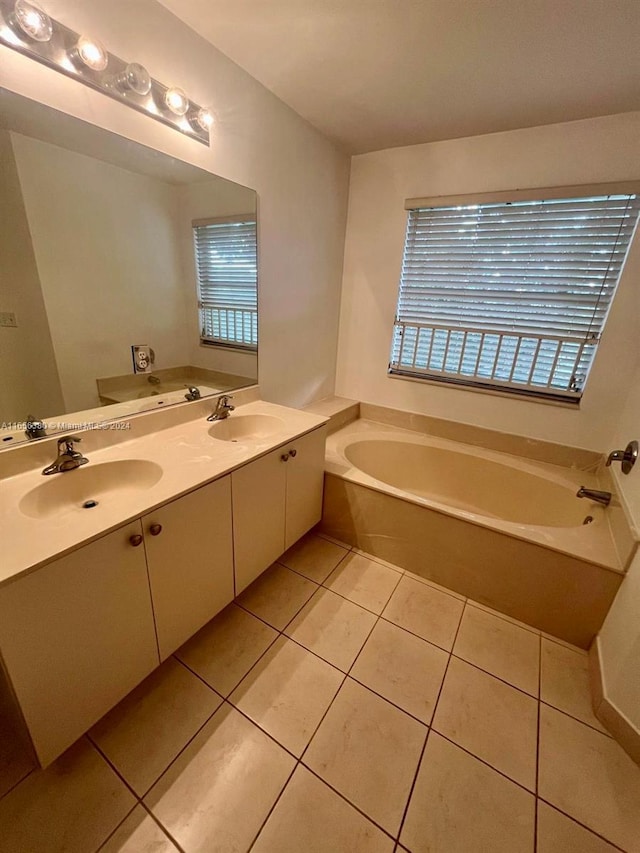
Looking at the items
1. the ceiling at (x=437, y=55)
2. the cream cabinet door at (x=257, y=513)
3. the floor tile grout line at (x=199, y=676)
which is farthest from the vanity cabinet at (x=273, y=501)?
the ceiling at (x=437, y=55)

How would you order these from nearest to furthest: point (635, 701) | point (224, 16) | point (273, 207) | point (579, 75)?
point (635, 701)
point (224, 16)
point (579, 75)
point (273, 207)

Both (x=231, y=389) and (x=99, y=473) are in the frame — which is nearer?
(x=99, y=473)

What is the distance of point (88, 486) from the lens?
3.66ft

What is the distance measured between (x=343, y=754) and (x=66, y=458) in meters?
1.26

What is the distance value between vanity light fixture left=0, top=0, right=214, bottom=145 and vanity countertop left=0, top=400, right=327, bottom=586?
44.8 inches

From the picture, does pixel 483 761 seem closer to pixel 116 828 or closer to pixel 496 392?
pixel 116 828

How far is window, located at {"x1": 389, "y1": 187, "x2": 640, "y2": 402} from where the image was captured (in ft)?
5.65

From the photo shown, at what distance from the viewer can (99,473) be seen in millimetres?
1131


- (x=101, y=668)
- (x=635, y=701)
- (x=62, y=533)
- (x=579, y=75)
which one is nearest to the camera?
(x=62, y=533)

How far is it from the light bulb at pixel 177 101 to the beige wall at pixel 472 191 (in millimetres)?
1316

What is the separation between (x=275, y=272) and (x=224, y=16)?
897 mm

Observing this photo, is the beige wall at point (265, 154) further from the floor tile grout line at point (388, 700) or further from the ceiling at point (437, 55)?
the floor tile grout line at point (388, 700)

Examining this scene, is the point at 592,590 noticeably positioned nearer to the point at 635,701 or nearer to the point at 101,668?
the point at 635,701

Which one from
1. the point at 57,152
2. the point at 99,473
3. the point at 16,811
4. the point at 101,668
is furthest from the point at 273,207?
the point at 16,811
